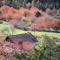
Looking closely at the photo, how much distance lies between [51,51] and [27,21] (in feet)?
10.3

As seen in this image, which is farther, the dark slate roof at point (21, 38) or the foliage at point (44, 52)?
the dark slate roof at point (21, 38)

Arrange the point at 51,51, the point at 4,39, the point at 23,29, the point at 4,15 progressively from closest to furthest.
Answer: the point at 51,51 → the point at 4,39 → the point at 23,29 → the point at 4,15

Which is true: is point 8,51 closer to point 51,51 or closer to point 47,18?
point 51,51

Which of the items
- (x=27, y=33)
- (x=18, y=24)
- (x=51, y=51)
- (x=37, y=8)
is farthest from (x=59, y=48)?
(x=37, y=8)

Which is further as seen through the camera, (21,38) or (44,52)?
(21,38)

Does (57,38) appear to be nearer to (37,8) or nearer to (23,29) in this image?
(23,29)

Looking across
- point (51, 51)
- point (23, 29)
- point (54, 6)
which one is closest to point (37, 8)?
point (54, 6)

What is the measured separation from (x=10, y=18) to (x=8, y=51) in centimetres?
285

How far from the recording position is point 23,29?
1457 cm

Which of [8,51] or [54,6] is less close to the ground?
[54,6]

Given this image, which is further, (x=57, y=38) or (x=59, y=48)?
(x=57, y=38)

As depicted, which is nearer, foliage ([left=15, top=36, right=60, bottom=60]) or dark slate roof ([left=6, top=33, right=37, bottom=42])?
foliage ([left=15, top=36, right=60, bottom=60])

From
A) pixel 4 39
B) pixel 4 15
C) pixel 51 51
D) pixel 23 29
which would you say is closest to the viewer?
pixel 51 51

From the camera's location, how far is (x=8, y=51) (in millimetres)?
12914
